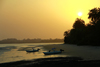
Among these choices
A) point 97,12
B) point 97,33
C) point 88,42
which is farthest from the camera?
point 97,12

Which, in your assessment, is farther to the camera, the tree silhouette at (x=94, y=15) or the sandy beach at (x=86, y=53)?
the tree silhouette at (x=94, y=15)

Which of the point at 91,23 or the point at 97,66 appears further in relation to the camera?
the point at 91,23

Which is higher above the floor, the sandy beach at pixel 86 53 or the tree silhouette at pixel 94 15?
the tree silhouette at pixel 94 15

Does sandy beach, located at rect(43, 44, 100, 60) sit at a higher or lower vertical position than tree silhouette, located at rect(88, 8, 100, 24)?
lower

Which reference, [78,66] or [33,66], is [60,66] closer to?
[78,66]

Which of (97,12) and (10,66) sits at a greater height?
(97,12)

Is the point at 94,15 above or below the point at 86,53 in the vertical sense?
above

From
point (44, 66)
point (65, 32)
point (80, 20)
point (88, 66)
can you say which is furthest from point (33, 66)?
point (65, 32)

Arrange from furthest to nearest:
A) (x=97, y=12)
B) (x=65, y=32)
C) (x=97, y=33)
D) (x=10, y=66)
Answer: (x=65, y=32)
(x=97, y=12)
(x=97, y=33)
(x=10, y=66)

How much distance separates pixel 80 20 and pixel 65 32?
27859 millimetres

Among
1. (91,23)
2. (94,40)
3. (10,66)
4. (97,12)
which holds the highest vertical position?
(97,12)

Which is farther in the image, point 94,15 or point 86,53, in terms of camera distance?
point 94,15

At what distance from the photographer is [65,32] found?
14912 centimetres

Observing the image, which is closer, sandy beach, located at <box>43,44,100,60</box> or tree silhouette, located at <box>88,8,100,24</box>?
sandy beach, located at <box>43,44,100,60</box>
